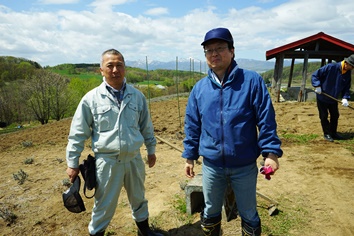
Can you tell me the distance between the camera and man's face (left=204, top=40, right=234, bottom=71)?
6.27 feet

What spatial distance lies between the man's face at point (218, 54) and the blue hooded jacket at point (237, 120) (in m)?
0.08

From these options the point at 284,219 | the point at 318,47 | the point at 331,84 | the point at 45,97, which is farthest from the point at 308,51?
the point at 45,97

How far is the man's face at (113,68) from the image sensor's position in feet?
7.45

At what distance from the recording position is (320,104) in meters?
5.98

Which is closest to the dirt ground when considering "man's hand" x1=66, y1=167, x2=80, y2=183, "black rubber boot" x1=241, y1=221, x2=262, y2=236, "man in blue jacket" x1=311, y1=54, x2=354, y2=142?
"black rubber boot" x1=241, y1=221, x2=262, y2=236

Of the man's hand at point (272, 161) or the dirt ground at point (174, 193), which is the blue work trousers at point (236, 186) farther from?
the dirt ground at point (174, 193)

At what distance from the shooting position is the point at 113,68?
228 centimetres

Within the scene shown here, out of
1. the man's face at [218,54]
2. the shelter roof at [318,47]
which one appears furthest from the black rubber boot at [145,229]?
the shelter roof at [318,47]

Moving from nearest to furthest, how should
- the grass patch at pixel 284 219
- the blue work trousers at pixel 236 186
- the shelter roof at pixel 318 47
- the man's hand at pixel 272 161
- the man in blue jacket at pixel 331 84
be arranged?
the man's hand at pixel 272 161 → the blue work trousers at pixel 236 186 → the grass patch at pixel 284 219 → the man in blue jacket at pixel 331 84 → the shelter roof at pixel 318 47

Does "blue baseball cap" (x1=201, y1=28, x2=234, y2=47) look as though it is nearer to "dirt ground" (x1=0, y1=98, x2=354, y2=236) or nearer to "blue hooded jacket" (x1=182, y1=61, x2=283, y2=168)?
"blue hooded jacket" (x1=182, y1=61, x2=283, y2=168)

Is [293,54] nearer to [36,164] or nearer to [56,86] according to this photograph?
[36,164]

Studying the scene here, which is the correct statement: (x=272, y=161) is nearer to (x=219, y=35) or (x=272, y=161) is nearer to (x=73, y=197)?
(x=219, y=35)

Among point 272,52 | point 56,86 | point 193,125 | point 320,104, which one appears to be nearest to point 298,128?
point 320,104

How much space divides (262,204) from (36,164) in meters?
4.78
